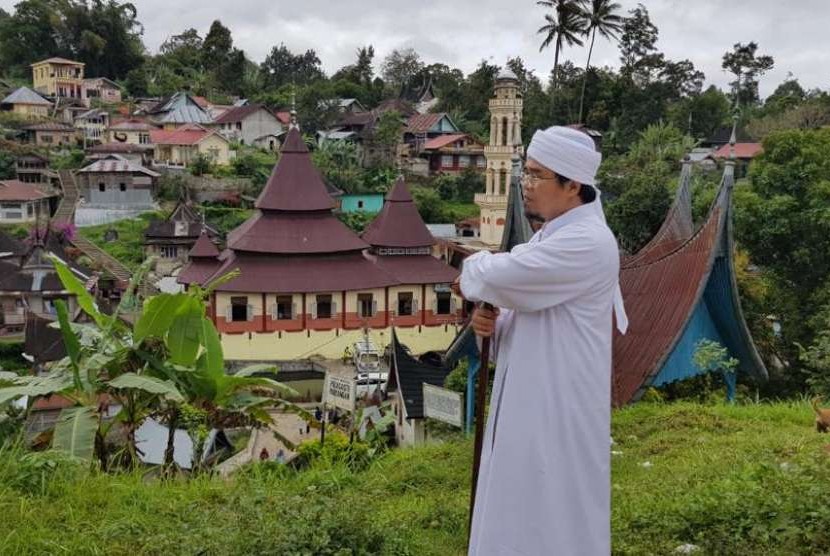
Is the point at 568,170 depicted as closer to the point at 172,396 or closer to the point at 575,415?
the point at 575,415

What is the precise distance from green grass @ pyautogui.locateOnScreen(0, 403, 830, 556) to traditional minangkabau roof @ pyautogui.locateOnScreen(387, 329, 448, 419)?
14.1 ft

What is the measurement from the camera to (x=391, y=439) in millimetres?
9844

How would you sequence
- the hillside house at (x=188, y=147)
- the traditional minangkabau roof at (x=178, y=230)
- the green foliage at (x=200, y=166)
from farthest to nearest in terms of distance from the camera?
A: the hillside house at (x=188, y=147)
the green foliage at (x=200, y=166)
the traditional minangkabau roof at (x=178, y=230)

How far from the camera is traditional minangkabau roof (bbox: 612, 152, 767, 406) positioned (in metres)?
7.60

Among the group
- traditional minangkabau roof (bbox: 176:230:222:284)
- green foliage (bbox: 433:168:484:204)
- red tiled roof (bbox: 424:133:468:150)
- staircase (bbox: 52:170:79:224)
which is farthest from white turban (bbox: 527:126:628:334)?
red tiled roof (bbox: 424:133:468:150)

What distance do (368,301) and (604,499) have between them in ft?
50.9

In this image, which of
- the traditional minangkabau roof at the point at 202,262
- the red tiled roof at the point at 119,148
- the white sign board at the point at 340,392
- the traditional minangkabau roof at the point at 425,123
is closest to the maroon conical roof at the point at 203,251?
the traditional minangkabau roof at the point at 202,262

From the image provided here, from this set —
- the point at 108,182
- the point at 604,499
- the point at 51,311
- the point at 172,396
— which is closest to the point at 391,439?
the point at 172,396

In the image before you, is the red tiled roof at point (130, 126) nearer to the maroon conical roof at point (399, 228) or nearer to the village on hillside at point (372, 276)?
the village on hillside at point (372, 276)

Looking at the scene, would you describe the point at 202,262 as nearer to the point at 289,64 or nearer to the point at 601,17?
the point at 601,17

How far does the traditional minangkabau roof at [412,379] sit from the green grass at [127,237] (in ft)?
61.7

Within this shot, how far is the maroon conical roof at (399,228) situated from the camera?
18.8 meters

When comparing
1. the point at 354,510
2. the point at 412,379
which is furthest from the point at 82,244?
the point at 354,510

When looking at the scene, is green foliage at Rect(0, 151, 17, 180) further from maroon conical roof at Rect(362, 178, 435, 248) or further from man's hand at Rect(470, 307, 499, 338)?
man's hand at Rect(470, 307, 499, 338)
